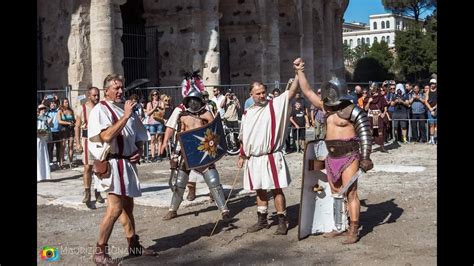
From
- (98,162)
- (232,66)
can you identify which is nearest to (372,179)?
(98,162)

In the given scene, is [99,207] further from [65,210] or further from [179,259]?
[179,259]

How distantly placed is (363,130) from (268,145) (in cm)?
112

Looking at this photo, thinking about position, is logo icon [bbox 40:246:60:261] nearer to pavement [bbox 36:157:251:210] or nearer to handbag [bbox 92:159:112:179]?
handbag [bbox 92:159:112:179]

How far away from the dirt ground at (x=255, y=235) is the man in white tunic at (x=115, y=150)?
0.54m

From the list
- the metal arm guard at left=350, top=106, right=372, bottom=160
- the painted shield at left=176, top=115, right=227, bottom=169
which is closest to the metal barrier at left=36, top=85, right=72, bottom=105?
the painted shield at left=176, top=115, right=227, bottom=169

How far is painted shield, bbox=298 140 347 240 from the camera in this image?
276 inches

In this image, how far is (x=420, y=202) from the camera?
28.9 feet

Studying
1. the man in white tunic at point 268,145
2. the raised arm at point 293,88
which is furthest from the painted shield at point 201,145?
the raised arm at point 293,88

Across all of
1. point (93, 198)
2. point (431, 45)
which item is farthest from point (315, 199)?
point (431, 45)

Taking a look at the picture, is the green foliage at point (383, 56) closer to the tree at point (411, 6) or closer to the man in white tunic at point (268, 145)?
the tree at point (411, 6)

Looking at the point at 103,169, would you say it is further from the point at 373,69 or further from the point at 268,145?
the point at 373,69

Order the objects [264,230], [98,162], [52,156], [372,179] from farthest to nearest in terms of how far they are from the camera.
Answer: [52,156], [372,179], [264,230], [98,162]

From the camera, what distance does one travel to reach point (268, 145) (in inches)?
283
